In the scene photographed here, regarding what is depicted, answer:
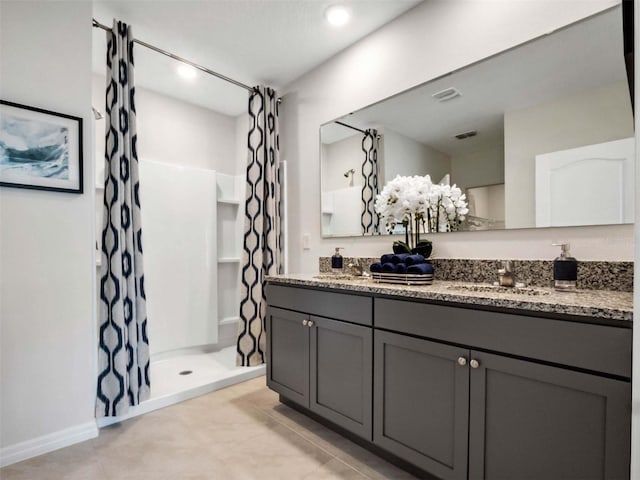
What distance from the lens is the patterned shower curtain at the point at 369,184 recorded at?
2.21 metres

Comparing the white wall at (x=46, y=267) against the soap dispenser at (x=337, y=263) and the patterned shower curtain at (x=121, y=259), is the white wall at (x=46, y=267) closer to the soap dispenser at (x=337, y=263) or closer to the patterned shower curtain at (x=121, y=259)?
the patterned shower curtain at (x=121, y=259)

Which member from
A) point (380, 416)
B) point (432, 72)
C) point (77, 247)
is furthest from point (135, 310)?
point (432, 72)

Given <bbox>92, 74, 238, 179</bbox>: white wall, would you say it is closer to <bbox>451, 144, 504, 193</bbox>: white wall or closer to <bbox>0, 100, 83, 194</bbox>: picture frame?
<bbox>0, 100, 83, 194</bbox>: picture frame

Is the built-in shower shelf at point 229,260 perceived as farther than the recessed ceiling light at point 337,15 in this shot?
Yes

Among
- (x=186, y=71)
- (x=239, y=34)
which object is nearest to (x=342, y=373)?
(x=239, y=34)

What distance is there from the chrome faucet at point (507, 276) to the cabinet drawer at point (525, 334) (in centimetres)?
42

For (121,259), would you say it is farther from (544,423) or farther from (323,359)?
(544,423)

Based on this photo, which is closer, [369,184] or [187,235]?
[369,184]

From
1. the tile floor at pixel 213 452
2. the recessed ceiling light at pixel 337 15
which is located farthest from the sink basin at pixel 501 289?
the recessed ceiling light at pixel 337 15

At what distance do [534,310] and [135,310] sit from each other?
211cm

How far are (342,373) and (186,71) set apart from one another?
2.56 metres

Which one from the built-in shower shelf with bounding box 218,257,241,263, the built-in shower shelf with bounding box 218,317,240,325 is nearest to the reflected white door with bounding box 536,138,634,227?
the built-in shower shelf with bounding box 218,257,241,263

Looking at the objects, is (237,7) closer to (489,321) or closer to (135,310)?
(135,310)

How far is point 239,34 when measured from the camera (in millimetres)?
2211
